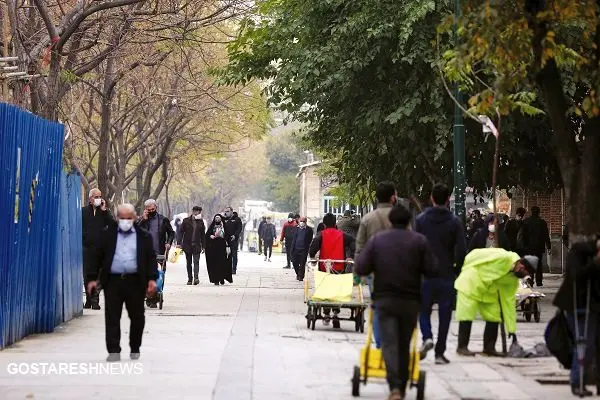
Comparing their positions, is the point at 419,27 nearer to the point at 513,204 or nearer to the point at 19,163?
the point at 19,163

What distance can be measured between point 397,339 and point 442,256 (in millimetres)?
3651

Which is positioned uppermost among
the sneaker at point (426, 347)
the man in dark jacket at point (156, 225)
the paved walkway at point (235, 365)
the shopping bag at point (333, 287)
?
the man in dark jacket at point (156, 225)

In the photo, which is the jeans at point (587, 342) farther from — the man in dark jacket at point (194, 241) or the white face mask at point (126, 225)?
the man in dark jacket at point (194, 241)

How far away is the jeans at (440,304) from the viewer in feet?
48.2

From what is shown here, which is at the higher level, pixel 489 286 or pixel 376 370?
pixel 489 286

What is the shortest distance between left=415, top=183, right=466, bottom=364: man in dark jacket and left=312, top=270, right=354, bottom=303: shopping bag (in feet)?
14.2

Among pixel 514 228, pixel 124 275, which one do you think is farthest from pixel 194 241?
pixel 124 275

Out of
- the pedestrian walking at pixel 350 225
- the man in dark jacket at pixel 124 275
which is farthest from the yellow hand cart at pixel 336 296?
the pedestrian walking at pixel 350 225

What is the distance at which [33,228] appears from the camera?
17.4m

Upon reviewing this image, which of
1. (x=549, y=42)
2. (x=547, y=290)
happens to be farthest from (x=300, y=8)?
(x=549, y=42)

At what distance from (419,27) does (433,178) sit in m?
4.00

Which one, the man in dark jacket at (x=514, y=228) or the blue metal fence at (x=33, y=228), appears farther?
the man in dark jacket at (x=514, y=228)

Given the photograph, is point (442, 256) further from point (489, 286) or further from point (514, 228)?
point (514, 228)

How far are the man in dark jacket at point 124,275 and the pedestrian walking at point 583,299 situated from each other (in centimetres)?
442
